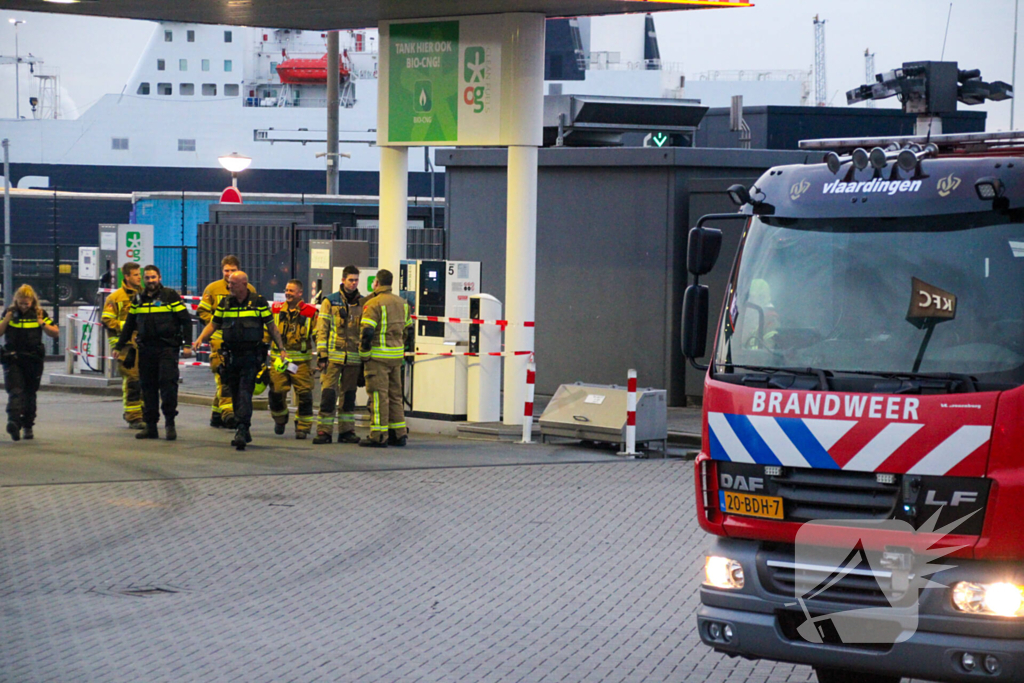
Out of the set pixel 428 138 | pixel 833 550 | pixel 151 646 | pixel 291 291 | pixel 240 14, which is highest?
pixel 240 14

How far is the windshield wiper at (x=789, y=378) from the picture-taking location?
19.2 feet

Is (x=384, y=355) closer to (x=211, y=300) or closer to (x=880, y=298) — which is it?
(x=211, y=300)

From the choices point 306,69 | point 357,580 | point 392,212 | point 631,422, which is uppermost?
point 306,69

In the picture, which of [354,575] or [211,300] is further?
[211,300]

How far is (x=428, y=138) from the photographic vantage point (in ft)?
50.7

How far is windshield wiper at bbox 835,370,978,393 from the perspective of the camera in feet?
18.0

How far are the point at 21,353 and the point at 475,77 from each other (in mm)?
6190

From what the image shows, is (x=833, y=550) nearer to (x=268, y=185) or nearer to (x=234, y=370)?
(x=234, y=370)

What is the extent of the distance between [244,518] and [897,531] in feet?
20.7

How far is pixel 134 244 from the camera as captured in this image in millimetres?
20141

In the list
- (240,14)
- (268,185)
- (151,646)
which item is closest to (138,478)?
(151,646)

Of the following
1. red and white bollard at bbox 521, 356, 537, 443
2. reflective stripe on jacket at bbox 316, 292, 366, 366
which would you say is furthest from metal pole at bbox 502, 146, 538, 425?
reflective stripe on jacket at bbox 316, 292, 366, 366

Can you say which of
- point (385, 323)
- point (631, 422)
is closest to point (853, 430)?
point (631, 422)

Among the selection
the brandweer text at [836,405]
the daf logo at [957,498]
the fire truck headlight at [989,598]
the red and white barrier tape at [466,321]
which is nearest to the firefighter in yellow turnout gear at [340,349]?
the red and white barrier tape at [466,321]
